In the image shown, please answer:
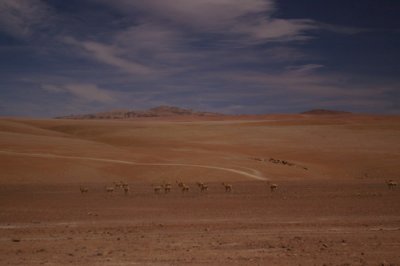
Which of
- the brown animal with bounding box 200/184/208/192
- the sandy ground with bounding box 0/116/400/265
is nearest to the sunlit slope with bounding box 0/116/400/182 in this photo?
the sandy ground with bounding box 0/116/400/265

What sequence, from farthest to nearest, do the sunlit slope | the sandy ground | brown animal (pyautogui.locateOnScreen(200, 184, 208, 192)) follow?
the sunlit slope
brown animal (pyautogui.locateOnScreen(200, 184, 208, 192))
the sandy ground

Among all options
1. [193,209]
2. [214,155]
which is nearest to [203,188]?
[193,209]

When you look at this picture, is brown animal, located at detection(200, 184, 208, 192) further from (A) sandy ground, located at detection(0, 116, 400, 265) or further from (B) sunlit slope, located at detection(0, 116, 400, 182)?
(B) sunlit slope, located at detection(0, 116, 400, 182)

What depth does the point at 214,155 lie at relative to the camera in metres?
45.9

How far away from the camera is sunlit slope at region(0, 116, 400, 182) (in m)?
34.7

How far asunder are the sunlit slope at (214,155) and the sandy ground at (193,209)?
0.47ft

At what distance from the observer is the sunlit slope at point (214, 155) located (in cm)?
3466

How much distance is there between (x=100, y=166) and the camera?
121 feet

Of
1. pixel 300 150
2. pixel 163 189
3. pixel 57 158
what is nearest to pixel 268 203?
pixel 163 189

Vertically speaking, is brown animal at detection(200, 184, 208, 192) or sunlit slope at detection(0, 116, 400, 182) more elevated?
sunlit slope at detection(0, 116, 400, 182)

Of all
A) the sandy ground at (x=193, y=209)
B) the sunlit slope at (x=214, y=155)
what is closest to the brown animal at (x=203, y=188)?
the sandy ground at (x=193, y=209)

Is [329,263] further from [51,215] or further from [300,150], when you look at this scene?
[300,150]

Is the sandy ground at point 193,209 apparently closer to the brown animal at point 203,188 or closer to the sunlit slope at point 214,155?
the sunlit slope at point 214,155

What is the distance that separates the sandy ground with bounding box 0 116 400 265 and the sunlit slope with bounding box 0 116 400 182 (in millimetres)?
145
